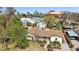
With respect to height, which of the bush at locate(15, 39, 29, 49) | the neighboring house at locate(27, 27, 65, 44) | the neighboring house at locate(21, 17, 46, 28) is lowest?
the bush at locate(15, 39, 29, 49)

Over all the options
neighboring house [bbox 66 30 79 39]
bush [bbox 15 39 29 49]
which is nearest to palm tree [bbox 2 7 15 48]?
bush [bbox 15 39 29 49]

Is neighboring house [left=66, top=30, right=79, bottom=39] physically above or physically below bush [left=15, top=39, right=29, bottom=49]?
above

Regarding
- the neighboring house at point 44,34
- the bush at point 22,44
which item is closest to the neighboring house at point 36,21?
the neighboring house at point 44,34

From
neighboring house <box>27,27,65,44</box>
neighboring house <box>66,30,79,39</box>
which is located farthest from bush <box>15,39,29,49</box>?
neighboring house <box>66,30,79,39</box>

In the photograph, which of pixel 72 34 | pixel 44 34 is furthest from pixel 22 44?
pixel 72 34

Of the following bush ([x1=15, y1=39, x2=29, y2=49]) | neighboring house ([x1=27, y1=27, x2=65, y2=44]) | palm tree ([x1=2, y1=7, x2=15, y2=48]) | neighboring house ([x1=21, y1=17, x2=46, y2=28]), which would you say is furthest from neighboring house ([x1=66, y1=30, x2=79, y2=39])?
palm tree ([x1=2, y1=7, x2=15, y2=48])

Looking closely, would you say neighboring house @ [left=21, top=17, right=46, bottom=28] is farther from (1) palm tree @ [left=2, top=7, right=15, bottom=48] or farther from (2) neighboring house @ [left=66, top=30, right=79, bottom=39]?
(2) neighboring house @ [left=66, top=30, right=79, bottom=39]

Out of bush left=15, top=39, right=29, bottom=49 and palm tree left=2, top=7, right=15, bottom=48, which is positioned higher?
palm tree left=2, top=7, right=15, bottom=48
